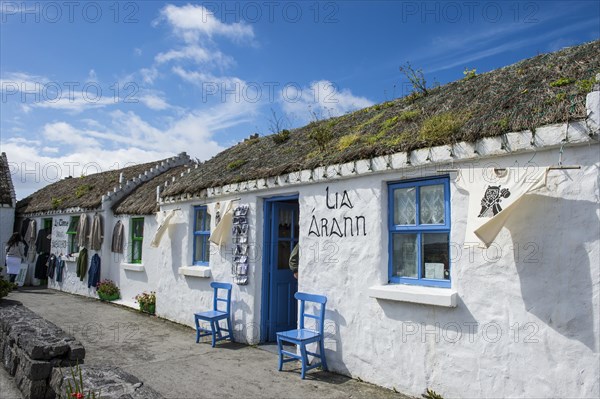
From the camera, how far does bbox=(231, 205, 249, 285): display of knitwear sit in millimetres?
8953

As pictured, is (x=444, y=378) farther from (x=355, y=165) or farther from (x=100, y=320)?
(x=100, y=320)

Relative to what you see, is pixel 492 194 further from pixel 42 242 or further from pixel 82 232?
pixel 42 242

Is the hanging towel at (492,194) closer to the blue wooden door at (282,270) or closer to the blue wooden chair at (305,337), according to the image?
the blue wooden chair at (305,337)

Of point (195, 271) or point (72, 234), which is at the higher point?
point (72, 234)

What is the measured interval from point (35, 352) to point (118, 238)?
10.2 metres

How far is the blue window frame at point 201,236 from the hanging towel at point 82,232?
7.31 meters

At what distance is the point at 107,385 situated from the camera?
410 cm

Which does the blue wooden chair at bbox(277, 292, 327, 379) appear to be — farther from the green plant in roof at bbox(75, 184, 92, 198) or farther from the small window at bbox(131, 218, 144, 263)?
the green plant in roof at bbox(75, 184, 92, 198)

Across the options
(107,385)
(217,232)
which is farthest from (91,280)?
(107,385)

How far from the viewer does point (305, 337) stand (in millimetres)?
6676

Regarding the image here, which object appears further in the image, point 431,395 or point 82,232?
point 82,232

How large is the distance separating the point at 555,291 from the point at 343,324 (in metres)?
3.08

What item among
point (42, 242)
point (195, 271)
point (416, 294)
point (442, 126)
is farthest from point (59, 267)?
point (442, 126)

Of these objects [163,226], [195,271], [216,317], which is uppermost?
[163,226]
